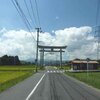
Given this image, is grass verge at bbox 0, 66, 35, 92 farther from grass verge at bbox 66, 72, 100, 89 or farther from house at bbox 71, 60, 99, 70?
house at bbox 71, 60, 99, 70

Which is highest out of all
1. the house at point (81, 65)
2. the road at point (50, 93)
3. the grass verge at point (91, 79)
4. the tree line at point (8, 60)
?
the tree line at point (8, 60)

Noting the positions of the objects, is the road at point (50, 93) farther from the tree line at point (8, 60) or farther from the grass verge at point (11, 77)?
the tree line at point (8, 60)

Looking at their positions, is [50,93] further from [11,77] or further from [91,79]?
[11,77]

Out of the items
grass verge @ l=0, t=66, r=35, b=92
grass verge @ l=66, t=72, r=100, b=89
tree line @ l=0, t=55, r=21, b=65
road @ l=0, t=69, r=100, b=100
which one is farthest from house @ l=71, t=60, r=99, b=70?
road @ l=0, t=69, r=100, b=100

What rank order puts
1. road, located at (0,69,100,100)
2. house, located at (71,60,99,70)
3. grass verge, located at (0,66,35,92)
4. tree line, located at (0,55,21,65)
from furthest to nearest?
1. tree line, located at (0,55,21,65)
2. house, located at (71,60,99,70)
3. grass verge, located at (0,66,35,92)
4. road, located at (0,69,100,100)

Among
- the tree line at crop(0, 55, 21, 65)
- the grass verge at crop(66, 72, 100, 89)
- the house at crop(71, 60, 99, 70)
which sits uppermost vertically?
the tree line at crop(0, 55, 21, 65)

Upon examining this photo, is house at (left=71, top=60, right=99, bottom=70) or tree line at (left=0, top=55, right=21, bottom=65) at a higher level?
tree line at (left=0, top=55, right=21, bottom=65)

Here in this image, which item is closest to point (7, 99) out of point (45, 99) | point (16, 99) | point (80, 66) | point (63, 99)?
point (16, 99)

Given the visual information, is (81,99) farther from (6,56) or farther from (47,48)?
(6,56)

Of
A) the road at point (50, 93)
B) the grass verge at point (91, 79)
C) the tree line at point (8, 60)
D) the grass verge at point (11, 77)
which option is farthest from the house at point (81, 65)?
the road at point (50, 93)

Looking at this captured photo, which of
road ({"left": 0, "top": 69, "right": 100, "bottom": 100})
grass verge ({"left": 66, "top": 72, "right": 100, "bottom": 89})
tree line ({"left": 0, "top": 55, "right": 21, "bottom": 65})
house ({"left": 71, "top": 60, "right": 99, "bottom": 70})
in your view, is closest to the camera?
road ({"left": 0, "top": 69, "right": 100, "bottom": 100})

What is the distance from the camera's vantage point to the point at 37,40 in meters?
85.8

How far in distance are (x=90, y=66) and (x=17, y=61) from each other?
3192 inches

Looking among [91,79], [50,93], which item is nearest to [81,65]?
[91,79]
